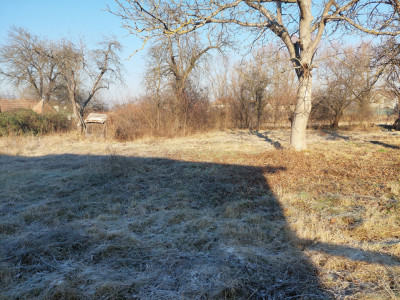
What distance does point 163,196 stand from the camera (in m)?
5.45

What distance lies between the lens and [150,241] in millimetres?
3477

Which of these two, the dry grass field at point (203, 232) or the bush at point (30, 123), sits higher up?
the bush at point (30, 123)

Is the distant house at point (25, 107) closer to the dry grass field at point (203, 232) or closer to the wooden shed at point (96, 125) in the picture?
the wooden shed at point (96, 125)

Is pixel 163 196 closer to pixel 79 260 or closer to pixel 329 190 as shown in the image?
pixel 79 260

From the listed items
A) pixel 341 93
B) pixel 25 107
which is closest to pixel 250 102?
pixel 341 93

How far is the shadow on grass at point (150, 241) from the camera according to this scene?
249 centimetres

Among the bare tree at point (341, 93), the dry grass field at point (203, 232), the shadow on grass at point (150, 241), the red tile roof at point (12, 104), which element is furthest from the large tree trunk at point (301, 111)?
the red tile roof at point (12, 104)

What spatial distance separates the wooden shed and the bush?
2.46m

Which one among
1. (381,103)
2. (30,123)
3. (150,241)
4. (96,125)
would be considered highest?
(381,103)

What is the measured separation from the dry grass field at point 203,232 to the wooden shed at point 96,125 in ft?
26.7

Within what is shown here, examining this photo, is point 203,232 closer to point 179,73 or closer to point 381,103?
point 179,73

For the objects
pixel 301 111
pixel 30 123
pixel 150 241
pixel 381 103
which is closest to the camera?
pixel 150 241

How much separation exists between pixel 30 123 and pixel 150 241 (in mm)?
15149

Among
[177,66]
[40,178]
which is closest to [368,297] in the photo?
[40,178]
